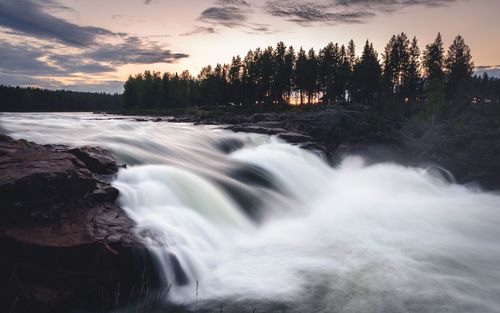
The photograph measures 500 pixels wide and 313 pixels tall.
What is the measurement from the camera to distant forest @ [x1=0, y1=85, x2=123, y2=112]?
122 metres

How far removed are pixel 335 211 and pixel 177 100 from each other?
96.0 meters

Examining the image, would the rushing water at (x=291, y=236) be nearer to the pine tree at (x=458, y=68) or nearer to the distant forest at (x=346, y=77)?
the distant forest at (x=346, y=77)

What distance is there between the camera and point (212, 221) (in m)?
11.4

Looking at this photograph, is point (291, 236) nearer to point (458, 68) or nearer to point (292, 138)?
point (292, 138)

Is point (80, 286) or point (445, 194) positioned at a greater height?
point (80, 286)

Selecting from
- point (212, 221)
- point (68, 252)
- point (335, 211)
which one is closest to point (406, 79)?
point (335, 211)

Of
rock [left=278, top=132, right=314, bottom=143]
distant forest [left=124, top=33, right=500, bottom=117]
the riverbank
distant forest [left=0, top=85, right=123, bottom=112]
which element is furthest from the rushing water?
distant forest [left=0, top=85, right=123, bottom=112]

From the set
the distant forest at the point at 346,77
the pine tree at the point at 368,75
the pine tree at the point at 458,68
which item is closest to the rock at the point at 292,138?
the distant forest at the point at 346,77

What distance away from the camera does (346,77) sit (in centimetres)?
7788

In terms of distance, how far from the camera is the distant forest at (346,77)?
7231 centimetres

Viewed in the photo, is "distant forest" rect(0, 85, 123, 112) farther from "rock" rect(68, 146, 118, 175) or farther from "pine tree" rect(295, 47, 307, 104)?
"rock" rect(68, 146, 118, 175)

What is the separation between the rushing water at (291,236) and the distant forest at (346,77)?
47.7 metres

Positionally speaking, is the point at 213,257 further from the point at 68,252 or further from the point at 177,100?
the point at 177,100

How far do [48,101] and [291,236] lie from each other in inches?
6444
